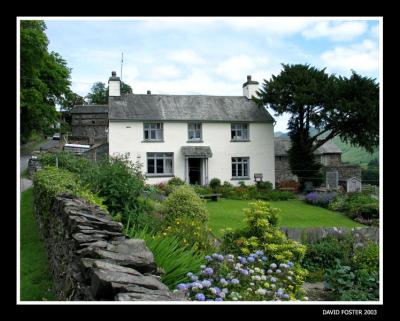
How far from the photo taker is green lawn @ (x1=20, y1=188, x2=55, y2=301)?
657 cm

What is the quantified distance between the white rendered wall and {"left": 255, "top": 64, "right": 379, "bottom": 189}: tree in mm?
2146

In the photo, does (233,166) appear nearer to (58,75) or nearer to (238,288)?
(58,75)

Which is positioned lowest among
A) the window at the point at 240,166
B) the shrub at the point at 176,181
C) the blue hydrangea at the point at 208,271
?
the blue hydrangea at the point at 208,271

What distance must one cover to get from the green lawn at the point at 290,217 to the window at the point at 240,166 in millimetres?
8886

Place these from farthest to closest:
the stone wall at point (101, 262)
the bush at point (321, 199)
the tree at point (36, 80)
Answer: the tree at point (36, 80) → the bush at point (321, 199) → the stone wall at point (101, 262)

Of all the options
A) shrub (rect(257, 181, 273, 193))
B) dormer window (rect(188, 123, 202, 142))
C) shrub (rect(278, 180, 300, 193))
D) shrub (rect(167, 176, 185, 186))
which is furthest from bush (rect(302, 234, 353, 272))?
dormer window (rect(188, 123, 202, 142))

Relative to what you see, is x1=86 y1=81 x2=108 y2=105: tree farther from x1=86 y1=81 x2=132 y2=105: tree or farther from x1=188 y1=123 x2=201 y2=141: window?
x1=188 y1=123 x2=201 y2=141: window

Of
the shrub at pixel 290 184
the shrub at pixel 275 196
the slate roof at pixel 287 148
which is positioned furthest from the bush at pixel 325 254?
the slate roof at pixel 287 148

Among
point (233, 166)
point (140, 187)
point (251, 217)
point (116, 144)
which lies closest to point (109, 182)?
point (140, 187)

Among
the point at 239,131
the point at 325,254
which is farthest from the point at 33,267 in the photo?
the point at 239,131

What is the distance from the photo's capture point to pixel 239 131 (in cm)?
3319

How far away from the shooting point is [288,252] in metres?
7.46

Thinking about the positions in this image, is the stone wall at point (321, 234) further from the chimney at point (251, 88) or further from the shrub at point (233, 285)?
the chimney at point (251, 88)

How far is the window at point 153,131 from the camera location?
31.3 m
